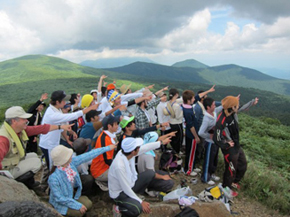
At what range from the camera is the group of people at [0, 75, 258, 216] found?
147 inches

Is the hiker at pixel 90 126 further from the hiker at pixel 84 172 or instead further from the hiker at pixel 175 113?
the hiker at pixel 175 113

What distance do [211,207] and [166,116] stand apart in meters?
3.41

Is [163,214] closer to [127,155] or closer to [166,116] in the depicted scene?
[127,155]

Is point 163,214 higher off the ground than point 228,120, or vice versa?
point 228,120

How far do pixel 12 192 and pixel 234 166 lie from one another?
16.2ft

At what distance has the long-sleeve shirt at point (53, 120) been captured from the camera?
4727mm

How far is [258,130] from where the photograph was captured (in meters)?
18.2

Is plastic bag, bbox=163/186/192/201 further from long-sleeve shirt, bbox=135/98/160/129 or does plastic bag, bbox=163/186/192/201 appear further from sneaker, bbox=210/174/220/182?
long-sleeve shirt, bbox=135/98/160/129

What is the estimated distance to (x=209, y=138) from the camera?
5.53 meters

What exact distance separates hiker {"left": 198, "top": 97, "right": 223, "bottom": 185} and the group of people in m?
0.03

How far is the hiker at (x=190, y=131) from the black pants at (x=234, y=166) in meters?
1.11

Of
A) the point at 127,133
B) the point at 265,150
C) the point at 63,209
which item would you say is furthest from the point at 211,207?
the point at 265,150

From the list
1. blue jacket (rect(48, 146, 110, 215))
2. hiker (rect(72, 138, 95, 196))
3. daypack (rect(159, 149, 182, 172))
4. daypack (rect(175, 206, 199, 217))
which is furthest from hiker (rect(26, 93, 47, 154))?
daypack (rect(175, 206, 199, 217))

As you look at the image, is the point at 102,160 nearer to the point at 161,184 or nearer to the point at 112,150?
the point at 112,150
